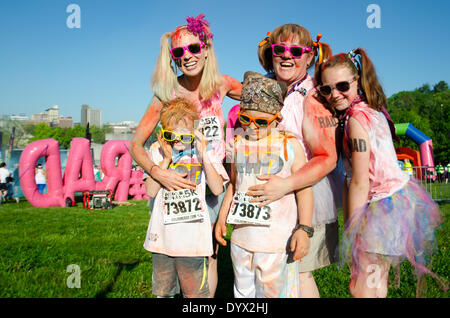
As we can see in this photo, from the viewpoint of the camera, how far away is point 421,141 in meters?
14.7

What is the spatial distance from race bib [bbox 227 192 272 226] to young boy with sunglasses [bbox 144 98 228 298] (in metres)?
0.27

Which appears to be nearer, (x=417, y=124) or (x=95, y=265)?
(x=95, y=265)

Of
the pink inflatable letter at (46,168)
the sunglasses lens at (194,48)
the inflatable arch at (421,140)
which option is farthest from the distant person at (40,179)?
the inflatable arch at (421,140)

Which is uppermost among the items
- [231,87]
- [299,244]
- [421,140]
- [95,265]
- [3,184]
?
[421,140]

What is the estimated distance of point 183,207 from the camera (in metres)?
2.30

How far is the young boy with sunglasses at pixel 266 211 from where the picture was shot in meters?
2.03

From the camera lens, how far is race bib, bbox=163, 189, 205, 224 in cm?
229

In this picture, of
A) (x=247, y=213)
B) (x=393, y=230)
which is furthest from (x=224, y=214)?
(x=393, y=230)

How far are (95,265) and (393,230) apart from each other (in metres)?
3.75

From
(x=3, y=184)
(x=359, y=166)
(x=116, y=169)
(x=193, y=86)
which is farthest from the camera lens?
(x=3, y=184)

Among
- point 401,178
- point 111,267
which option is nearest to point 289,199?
point 401,178

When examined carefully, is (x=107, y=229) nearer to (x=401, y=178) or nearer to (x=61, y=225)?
(x=61, y=225)

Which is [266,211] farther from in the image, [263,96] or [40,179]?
[40,179]

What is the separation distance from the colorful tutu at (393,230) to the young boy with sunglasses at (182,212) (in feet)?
3.06
